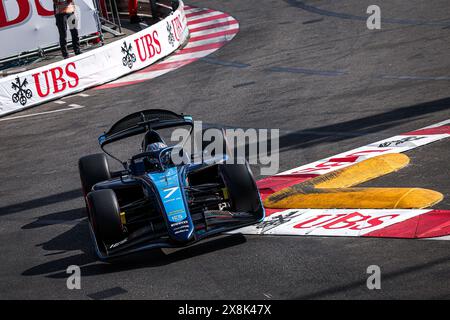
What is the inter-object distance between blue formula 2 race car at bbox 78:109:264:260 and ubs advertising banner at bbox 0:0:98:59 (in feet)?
42.9

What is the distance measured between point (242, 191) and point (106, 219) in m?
1.58

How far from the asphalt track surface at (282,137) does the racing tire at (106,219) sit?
35cm

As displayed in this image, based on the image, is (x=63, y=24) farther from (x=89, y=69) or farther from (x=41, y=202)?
(x=41, y=202)

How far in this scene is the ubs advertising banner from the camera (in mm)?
22984

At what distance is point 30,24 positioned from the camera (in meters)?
23.4

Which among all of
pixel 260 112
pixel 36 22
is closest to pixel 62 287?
pixel 260 112

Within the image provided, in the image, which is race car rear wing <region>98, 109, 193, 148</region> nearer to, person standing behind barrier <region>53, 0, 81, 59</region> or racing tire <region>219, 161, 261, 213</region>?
racing tire <region>219, 161, 261, 213</region>

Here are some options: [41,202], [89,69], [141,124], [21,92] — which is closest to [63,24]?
[89,69]

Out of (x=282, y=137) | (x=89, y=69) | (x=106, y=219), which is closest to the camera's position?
(x=106, y=219)

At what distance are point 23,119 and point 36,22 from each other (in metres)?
5.73

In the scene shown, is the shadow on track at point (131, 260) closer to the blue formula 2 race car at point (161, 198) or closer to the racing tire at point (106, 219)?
the blue formula 2 race car at point (161, 198)

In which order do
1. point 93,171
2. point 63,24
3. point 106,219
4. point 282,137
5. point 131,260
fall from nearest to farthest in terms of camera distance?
point 106,219
point 131,260
point 93,171
point 282,137
point 63,24

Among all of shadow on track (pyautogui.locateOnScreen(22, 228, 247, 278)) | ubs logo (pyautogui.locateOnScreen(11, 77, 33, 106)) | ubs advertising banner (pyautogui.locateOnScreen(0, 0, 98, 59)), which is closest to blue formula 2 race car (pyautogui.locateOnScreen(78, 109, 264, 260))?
shadow on track (pyautogui.locateOnScreen(22, 228, 247, 278))
